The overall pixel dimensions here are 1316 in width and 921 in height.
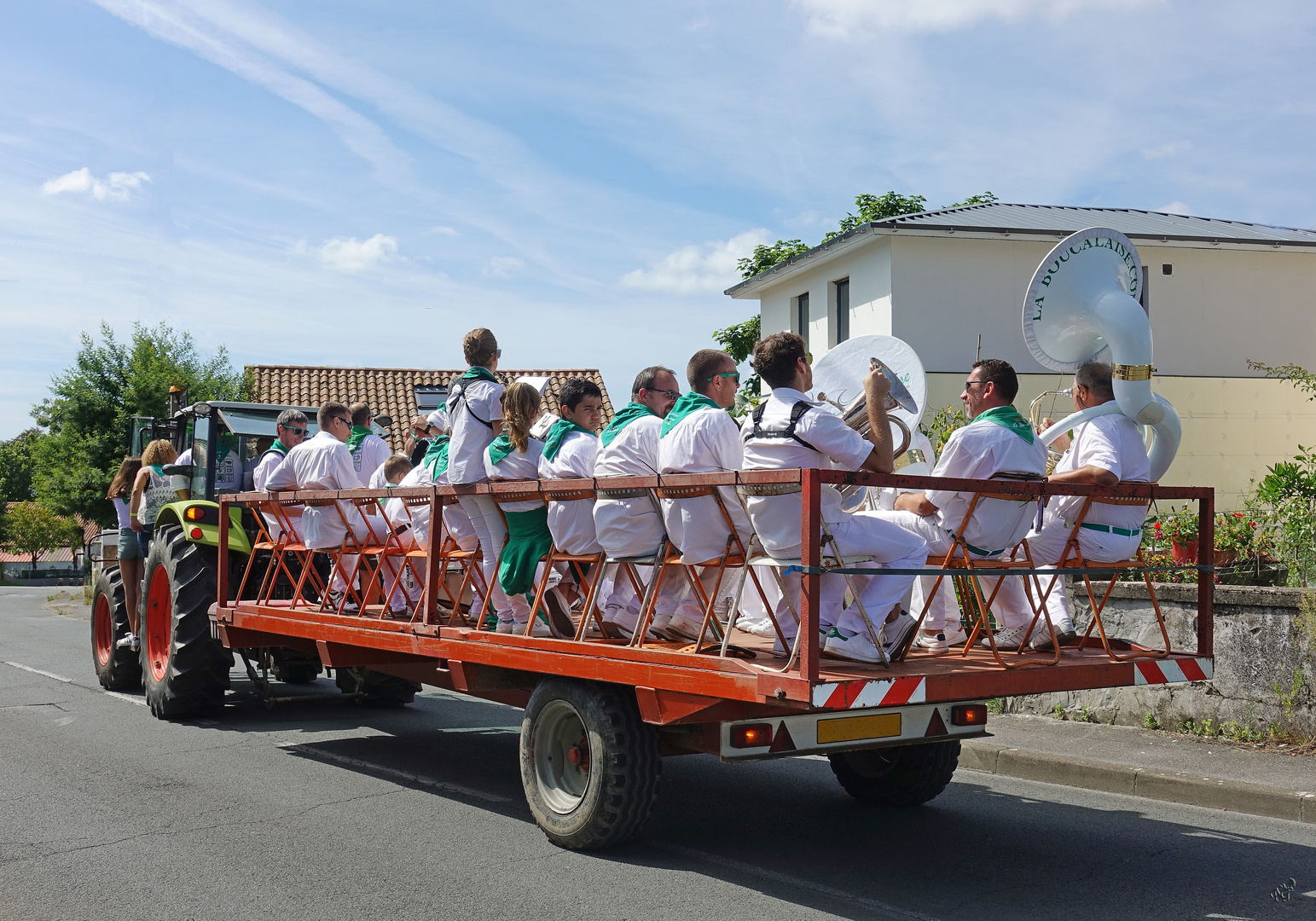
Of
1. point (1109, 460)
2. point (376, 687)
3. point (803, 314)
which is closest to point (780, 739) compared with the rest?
point (1109, 460)

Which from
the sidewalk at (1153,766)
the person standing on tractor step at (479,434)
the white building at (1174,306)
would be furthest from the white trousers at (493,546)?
the white building at (1174,306)

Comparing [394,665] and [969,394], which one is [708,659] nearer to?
[969,394]

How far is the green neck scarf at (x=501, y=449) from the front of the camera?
6.31m

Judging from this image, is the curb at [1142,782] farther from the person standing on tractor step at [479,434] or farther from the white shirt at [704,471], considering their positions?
the person standing on tractor step at [479,434]

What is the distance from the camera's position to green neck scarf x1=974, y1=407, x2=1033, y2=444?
5.51 meters

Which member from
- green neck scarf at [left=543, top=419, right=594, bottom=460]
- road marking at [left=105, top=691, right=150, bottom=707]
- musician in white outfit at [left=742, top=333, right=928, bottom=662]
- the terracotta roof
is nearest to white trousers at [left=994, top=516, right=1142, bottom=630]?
musician in white outfit at [left=742, top=333, right=928, bottom=662]

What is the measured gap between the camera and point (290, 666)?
9195 millimetres

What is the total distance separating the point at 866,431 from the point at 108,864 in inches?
161

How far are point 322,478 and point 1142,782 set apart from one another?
18.2 ft

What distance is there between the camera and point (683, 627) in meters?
5.59

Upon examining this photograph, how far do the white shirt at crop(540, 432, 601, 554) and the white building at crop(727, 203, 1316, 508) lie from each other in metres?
13.6

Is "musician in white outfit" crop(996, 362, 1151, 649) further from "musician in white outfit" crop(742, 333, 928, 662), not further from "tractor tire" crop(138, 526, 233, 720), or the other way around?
"tractor tire" crop(138, 526, 233, 720)

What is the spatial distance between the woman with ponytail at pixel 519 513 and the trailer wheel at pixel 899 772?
1948mm

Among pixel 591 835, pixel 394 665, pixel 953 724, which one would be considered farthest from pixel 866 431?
pixel 394 665
